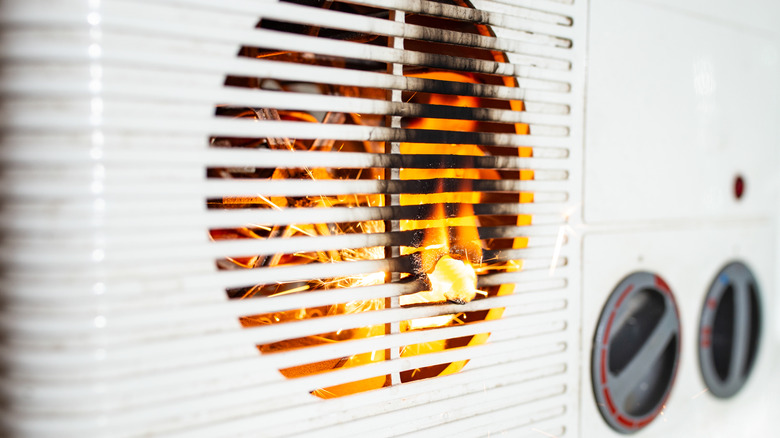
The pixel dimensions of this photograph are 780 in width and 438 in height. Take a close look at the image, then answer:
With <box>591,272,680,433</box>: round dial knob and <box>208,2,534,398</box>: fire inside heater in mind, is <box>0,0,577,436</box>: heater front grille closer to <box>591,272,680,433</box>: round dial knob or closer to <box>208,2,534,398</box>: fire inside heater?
<box>208,2,534,398</box>: fire inside heater

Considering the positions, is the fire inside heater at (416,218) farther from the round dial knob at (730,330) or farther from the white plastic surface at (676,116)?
the round dial knob at (730,330)

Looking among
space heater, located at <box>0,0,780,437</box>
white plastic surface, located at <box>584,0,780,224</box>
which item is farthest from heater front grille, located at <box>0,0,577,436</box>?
white plastic surface, located at <box>584,0,780,224</box>

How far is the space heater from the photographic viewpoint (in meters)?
0.60

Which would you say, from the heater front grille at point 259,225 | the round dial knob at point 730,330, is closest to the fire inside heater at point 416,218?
the heater front grille at point 259,225

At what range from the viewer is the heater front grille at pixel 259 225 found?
0.60 metres

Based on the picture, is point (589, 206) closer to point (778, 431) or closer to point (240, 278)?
point (240, 278)

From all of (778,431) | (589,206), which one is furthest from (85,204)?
(778,431)

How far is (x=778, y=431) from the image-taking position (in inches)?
67.1

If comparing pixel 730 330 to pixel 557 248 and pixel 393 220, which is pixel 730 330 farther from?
pixel 393 220

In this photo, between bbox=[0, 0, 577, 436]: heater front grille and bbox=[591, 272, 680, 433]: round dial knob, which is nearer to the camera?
bbox=[0, 0, 577, 436]: heater front grille

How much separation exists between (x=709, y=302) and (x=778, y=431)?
619mm

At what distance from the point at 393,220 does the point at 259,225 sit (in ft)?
0.66

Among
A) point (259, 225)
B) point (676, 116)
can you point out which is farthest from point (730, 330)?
point (259, 225)

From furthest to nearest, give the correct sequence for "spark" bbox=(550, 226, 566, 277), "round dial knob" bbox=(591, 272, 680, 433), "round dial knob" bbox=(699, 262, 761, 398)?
"round dial knob" bbox=(699, 262, 761, 398) < "round dial knob" bbox=(591, 272, 680, 433) < "spark" bbox=(550, 226, 566, 277)
